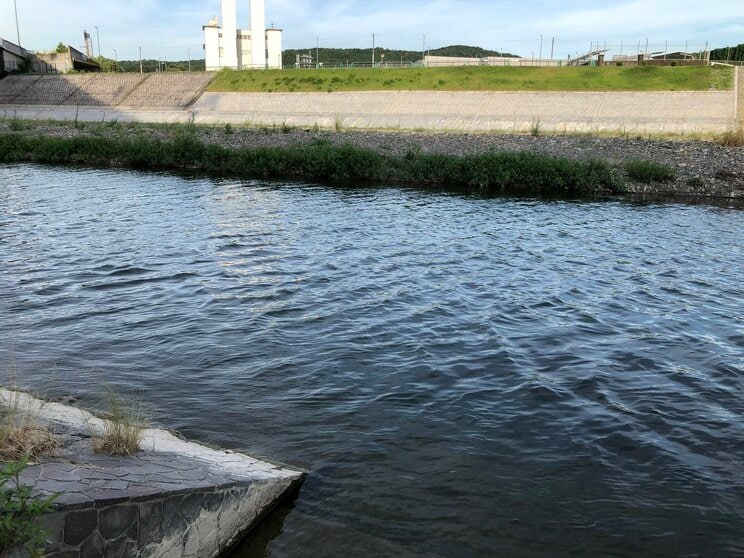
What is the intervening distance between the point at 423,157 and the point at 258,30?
6822 centimetres

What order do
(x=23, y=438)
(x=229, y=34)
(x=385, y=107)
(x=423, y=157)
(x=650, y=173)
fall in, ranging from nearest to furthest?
(x=23, y=438)
(x=650, y=173)
(x=423, y=157)
(x=385, y=107)
(x=229, y=34)

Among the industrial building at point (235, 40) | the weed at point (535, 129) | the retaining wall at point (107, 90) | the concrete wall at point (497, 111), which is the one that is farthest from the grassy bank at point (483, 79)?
the industrial building at point (235, 40)

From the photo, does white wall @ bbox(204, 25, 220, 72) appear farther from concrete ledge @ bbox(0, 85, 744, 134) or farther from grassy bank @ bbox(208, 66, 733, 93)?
concrete ledge @ bbox(0, 85, 744, 134)

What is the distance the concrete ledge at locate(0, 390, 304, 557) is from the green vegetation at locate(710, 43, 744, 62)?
3363 inches

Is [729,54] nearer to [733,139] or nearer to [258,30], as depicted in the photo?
[733,139]

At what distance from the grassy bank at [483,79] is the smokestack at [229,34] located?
54.6ft

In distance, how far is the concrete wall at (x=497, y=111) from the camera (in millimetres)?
47938

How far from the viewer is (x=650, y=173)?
3200cm

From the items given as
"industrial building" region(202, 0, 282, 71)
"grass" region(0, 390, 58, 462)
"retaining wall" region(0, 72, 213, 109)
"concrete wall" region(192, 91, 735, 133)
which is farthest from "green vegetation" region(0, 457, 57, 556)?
"industrial building" region(202, 0, 282, 71)

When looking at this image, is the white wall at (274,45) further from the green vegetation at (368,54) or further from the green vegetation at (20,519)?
the green vegetation at (20,519)

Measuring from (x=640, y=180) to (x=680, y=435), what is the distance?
87.3ft

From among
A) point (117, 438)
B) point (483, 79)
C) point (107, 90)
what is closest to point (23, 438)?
point (117, 438)

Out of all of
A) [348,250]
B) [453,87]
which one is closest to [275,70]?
[453,87]

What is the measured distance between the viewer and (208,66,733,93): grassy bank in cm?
5584
